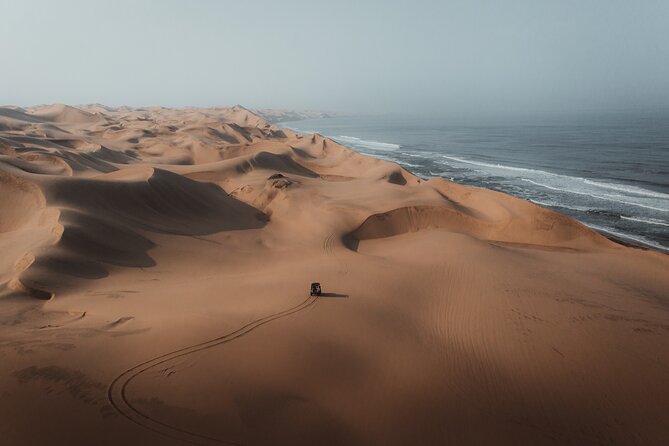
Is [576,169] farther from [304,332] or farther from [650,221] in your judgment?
[304,332]

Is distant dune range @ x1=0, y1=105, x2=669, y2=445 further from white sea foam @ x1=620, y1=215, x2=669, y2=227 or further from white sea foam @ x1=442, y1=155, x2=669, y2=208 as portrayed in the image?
white sea foam @ x1=442, y1=155, x2=669, y2=208

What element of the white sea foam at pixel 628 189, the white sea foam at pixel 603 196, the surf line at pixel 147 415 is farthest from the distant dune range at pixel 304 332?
the white sea foam at pixel 628 189

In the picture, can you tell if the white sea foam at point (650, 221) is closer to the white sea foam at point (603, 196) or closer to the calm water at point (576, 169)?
the calm water at point (576, 169)

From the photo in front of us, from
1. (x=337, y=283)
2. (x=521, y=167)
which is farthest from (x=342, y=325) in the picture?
(x=521, y=167)

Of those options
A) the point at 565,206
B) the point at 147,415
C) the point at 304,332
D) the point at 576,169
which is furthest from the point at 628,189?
the point at 147,415

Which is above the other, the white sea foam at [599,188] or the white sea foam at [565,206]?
the white sea foam at [599,188]

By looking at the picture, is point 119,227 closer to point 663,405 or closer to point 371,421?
point 371,421

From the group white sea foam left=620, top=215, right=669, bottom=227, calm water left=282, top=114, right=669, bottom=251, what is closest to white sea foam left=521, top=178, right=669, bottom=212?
calm water left=282, top=114, right=669, bottom=251
